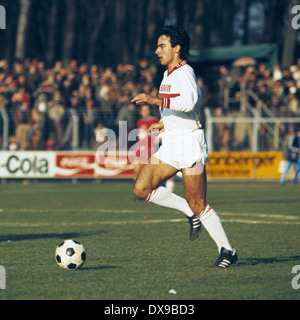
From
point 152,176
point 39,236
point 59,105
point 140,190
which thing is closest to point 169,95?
point 152,176

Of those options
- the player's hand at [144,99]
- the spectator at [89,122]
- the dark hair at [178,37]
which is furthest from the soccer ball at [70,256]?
the spectator at [89,122]

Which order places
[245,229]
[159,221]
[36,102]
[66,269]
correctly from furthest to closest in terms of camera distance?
[36,102] → [159,221] → [245,229] → [66,269]

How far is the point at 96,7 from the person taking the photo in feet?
148

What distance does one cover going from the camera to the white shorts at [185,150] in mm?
7898

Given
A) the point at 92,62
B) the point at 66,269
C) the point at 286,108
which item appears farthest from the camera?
the point at 92,62

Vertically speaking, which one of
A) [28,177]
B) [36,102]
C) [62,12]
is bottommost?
[28,177]

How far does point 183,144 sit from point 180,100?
565 millimetres

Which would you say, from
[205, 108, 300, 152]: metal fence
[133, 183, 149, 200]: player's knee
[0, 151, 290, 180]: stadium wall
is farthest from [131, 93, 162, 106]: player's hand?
[205, 108, 300, 152]: metal fence

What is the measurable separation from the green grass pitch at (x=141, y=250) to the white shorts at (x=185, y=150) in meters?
1.10

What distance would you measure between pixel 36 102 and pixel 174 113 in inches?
604

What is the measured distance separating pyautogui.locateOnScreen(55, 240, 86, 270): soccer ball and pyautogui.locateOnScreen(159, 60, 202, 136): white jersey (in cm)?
156

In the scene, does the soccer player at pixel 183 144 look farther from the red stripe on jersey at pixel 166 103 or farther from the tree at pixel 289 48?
the tree at pixel 289 48
